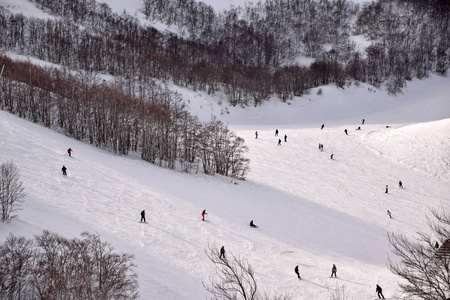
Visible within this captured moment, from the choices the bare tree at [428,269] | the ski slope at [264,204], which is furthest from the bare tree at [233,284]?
the bare tree at [428,269]

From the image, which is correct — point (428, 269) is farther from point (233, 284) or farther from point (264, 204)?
point (264, 204)

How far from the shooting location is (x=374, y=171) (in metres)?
41.4

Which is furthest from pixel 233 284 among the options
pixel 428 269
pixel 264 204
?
pixel 264 204

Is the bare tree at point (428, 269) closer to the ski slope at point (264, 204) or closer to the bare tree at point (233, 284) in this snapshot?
the bare tree at point (233, 284)

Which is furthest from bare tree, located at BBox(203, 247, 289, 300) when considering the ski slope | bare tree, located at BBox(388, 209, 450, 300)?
bare tree, located at BBox(388, 209, 450, 300)

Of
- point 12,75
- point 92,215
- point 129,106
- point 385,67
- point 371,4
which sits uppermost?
point 371,4

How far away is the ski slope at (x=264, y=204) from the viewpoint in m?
17.8

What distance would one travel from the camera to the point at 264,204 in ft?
103

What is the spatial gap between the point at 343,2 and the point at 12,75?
170 meters

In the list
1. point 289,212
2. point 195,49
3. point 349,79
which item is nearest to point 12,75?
point 289,212

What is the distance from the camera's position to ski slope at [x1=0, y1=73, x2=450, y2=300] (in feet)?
58.5

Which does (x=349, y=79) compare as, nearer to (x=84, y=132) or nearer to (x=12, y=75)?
(x=84, y=132)

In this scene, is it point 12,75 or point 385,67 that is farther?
point 385,67

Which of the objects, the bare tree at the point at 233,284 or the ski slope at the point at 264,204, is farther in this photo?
the ski slope at the point at 264,204
